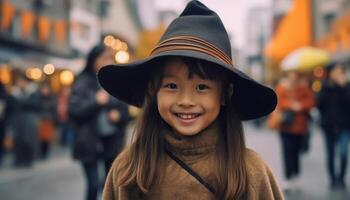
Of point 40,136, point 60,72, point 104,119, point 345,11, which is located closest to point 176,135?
point 104,119

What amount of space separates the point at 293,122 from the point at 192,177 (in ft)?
17.6

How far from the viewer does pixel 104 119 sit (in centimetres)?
529

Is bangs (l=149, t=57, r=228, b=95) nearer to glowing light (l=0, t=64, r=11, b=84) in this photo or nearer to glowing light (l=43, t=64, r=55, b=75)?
glowing light (l=0, t=64, r=11, b=84)

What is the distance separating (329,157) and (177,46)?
6.03 metres

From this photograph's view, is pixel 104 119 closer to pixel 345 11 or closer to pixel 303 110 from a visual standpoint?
pixel 303 110

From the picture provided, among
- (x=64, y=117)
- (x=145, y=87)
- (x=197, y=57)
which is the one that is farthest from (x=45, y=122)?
(x=197, y=57)

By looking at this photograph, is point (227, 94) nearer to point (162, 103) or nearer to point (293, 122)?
point (162, 103)

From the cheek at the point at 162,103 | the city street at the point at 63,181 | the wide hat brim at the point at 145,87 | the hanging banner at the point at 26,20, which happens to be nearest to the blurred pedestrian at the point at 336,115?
the city street at the point at 63,181

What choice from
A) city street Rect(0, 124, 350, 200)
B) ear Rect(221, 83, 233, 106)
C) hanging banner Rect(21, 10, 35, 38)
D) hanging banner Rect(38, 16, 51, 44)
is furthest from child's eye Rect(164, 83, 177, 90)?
hanging banner Rect(38, 16, 51, 44)

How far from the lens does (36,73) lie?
63.5ft

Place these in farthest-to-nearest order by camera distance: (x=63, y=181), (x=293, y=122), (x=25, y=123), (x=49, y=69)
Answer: (x=49, y=69), (x=25, y=123), (x=63, y=181), (x=293, y=122)

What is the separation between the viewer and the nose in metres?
2.15

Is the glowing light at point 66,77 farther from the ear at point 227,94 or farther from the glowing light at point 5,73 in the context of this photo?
the ear at point 227,94

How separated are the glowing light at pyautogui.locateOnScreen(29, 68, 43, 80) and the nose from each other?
1711cm
